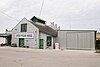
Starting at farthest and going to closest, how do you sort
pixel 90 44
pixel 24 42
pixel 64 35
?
pixel 24 42, pixel 64 35, pixel 90 44

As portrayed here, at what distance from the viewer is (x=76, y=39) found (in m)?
36.7

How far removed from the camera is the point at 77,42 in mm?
36625

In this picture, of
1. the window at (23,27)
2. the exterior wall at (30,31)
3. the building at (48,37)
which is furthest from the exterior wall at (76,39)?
the window at (23,27)

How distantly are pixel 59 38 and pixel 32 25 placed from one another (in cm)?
711

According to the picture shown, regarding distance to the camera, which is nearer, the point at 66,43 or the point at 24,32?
the point at 66,43

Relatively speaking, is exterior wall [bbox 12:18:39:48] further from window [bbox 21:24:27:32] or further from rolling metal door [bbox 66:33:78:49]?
rolling metal door [bbox 66:33:78:49]

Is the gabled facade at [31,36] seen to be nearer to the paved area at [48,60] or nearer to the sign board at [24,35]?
the sign board at [24,35]

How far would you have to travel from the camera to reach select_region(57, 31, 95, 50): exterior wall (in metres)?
35.5

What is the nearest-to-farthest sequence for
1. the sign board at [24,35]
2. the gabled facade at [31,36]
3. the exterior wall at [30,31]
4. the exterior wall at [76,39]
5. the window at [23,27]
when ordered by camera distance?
the exterior wall at [76,39]
the gabled facade at [31,36]
the exterior wall at [30,31]
the sign board at [24,35]
the window at [23,27]

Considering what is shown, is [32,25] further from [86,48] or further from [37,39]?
[86,48]

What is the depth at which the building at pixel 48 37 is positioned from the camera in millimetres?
35891

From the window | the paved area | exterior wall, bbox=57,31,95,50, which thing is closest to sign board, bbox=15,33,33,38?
the window

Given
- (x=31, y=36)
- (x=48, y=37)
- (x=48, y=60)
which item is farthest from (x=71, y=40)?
(x=48, y=60)

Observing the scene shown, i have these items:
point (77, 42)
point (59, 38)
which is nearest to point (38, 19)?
point (59, 38)
